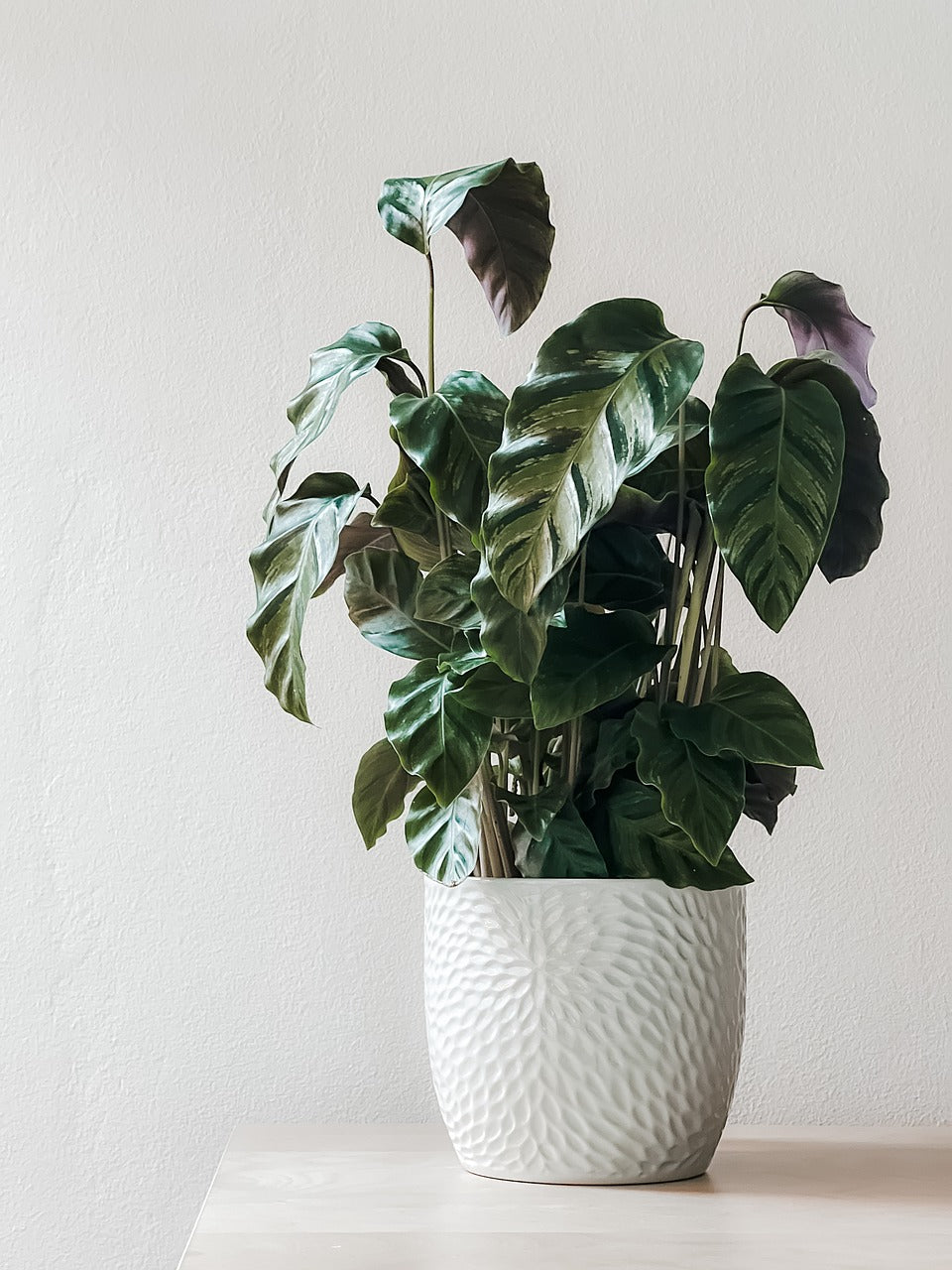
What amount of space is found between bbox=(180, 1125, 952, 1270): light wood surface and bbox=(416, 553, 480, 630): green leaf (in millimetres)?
369

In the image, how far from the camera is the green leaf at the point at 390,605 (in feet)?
2.83

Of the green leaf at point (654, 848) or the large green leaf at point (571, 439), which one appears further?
the green leaf at point (654, 848)

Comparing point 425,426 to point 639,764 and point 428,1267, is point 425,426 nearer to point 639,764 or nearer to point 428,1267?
point 639,764

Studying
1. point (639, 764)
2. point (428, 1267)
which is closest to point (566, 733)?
point (639, 764)

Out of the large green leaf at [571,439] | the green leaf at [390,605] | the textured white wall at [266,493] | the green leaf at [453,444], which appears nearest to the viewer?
the large green leaf at [571,439]

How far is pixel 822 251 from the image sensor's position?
4.01 feet

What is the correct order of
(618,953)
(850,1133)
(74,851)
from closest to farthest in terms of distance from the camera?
(618,953)
(850,1133)
(74,851)

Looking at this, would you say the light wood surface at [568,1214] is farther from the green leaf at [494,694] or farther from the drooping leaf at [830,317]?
the drooping leaf at [830,317]

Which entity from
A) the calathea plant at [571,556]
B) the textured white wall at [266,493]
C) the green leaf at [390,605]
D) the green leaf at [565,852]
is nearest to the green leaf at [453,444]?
the calathea plant at [571,556]

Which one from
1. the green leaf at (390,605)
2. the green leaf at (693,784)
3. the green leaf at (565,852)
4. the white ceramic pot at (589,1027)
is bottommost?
the white ceramic pot at (589,1027)

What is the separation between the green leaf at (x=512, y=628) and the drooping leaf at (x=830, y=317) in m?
0.29

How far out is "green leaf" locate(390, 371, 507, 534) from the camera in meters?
0.76

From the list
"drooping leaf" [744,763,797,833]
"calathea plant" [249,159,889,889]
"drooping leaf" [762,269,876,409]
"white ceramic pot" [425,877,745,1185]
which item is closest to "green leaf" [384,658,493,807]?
"calathea plant" [249,159,889,889]

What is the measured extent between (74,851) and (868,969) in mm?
751
